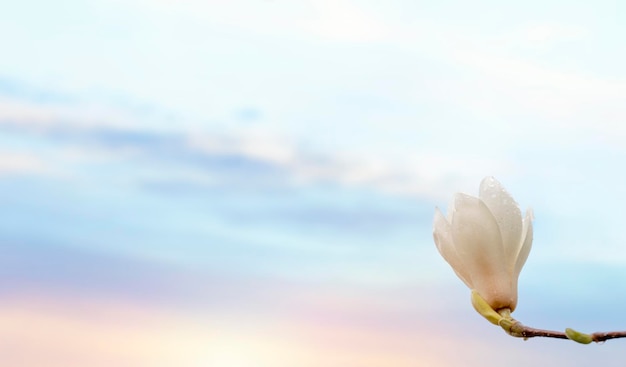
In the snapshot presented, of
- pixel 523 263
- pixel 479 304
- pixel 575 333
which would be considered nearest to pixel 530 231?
pixel 523 263

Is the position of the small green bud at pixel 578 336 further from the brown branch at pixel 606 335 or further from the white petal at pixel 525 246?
the white petal at pixel 525 246

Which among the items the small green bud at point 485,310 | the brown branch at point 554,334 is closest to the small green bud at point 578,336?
the brown branch at point 554,334

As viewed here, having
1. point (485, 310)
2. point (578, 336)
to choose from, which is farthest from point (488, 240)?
point (578, 336)

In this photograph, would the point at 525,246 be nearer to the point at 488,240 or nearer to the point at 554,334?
the point at 488,240

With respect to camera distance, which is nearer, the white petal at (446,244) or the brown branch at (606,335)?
the brown branch at (606,335)

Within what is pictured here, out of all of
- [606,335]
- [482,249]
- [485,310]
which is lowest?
[606,335]

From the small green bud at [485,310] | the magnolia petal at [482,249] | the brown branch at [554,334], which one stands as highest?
the magnolia petal at [482,249]

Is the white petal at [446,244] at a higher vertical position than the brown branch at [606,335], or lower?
higher

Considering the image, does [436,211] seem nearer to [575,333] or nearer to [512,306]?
[512,306]
